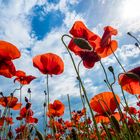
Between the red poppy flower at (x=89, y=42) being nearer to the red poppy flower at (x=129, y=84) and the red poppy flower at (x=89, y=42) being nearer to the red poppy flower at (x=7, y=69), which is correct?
the red poppy flower at (x=129, y=84)

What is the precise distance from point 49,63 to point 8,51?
920mm

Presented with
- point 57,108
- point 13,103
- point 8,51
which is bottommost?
point 8,51

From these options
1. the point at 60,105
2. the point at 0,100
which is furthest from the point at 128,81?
the point at 60,105

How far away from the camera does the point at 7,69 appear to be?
2.73 meters

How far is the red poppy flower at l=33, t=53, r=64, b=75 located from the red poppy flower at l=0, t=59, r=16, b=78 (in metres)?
0.65

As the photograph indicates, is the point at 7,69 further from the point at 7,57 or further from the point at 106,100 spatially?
the point at 106,100

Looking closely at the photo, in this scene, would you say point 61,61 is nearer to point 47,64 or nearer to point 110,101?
point 47,64

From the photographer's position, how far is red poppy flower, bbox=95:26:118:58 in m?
2.37

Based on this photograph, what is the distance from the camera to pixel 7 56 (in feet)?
8.79

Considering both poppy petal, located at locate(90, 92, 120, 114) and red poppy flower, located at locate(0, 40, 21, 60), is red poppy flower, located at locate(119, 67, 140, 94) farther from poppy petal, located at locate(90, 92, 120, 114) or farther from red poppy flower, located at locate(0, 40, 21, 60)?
red poppy flower, located at locate(0, 40, 21, 60)

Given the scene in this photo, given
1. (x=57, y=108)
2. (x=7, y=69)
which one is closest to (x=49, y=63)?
(x=7, y=69)

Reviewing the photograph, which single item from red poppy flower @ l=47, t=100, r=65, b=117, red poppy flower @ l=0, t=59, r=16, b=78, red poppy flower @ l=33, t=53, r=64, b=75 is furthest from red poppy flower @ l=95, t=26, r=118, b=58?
red poppy flower @ l=47, t=100, r=65, b=117

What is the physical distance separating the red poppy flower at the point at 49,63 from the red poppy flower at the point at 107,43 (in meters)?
0.75

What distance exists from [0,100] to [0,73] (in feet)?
5.03
